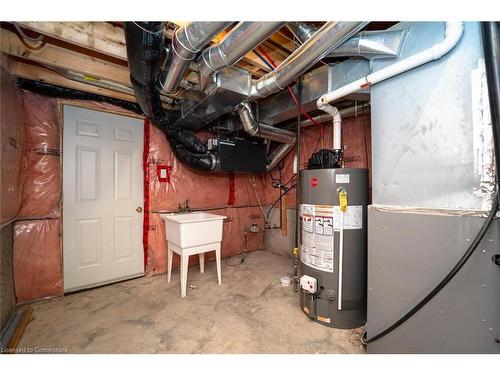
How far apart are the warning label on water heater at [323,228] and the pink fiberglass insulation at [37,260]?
2.48 m

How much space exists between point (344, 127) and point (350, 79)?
125 cm

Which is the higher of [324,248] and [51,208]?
[51,208]

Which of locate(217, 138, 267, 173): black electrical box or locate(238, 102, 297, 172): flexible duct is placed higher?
locate(238, 102, 297, 172): flexible duct

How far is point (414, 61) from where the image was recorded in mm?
1158

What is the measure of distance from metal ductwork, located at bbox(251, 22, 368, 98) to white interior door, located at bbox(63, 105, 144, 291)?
1818mm

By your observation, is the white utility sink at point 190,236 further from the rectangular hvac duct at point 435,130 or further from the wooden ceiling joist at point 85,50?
the rectangular hvac duct at point 435,130

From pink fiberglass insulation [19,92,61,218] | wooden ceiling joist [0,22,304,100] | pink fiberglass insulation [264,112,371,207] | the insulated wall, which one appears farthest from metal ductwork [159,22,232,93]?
pink fiberglass insulation [264,112,371,207]

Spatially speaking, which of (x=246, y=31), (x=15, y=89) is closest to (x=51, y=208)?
(x=15, y=89)

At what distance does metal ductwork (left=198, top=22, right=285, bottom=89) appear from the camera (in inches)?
41.1

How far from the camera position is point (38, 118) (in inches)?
80.0

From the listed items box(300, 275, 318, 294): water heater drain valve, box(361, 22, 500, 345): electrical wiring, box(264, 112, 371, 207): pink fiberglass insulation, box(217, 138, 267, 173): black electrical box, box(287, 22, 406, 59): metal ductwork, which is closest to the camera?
box(361, 22, 500, 345): electrical wiring

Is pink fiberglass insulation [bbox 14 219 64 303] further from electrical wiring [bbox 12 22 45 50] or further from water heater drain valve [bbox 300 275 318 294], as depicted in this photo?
water heater drain valve [bbox 300 275 318 294]

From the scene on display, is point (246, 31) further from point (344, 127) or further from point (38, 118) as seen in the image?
point (38, 118)

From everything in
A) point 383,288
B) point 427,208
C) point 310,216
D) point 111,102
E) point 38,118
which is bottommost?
point 383,288
